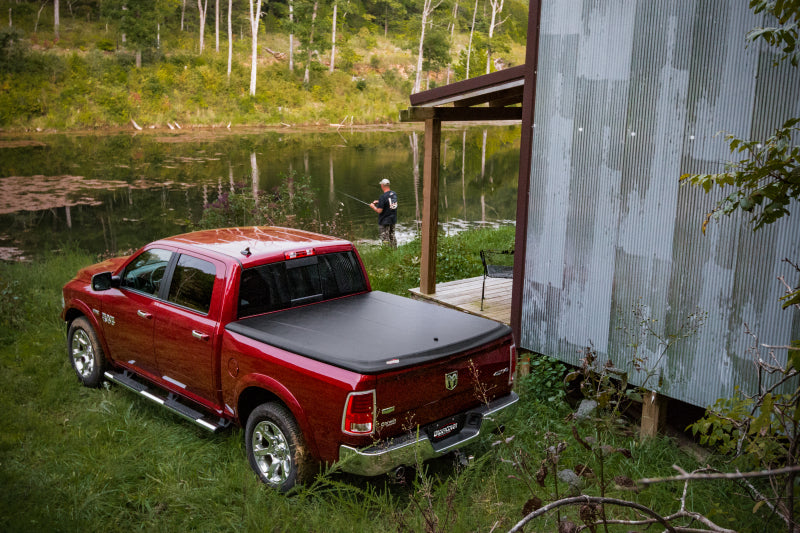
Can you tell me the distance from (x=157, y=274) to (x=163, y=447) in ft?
5.33

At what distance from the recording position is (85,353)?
7363 millimetres

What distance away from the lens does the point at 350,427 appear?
14.7 feet

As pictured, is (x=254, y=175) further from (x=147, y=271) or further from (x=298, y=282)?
(x=298, y=282)

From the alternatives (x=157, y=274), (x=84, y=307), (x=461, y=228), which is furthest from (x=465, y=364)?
(x=461, y=228)

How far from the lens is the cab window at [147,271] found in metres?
6.38

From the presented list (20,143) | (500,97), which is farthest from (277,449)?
(20,143)

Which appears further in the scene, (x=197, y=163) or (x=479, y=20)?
(x=479, y=20)

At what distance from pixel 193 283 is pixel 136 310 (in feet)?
2.86

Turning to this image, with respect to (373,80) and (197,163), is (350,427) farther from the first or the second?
(373,80)

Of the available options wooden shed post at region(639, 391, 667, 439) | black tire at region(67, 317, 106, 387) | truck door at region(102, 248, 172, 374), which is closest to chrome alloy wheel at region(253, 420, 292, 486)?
truck door at region(102, 248, 172, 374)

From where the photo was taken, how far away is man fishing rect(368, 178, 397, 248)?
1423 centimetres

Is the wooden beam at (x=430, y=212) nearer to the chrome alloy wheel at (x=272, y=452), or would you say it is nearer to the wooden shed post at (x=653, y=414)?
the wooden shed post at (x=653, y=414)

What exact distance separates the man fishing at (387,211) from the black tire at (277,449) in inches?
361

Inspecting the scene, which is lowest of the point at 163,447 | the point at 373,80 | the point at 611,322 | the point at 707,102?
the point at 163,447
